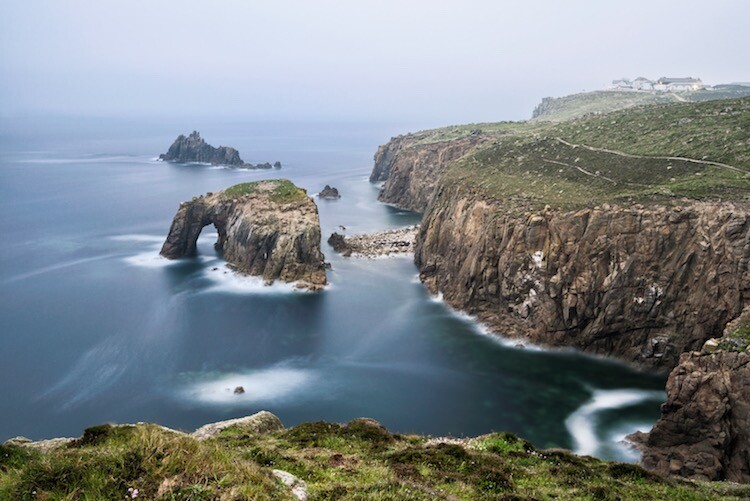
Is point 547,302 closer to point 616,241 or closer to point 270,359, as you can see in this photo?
point 616,241

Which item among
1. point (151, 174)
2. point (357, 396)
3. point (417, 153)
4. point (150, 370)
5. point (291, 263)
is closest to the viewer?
point (357, 396)

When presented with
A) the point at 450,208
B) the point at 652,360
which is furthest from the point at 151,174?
the point at 652,360

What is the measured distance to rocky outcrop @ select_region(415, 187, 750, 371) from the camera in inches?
1895

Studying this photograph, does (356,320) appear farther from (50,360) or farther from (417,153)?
(417,153)

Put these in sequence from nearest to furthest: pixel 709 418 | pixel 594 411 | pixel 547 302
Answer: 1. pixel 709 418
2. pixel 594 411
3. pixel 547 302

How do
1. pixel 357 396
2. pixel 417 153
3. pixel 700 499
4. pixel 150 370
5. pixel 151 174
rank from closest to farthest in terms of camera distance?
pixel 700 499, pixel 357 396, pixel 150 370, pixel 417 153, pixel 151 174

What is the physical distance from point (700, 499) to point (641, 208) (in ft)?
128

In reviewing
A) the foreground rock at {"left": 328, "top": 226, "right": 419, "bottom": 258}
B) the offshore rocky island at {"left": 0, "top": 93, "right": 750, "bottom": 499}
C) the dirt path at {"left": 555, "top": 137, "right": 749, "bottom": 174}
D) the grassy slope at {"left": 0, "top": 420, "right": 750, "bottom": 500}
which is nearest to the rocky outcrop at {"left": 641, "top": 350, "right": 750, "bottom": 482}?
the offshore rocky island at {"left": 0, "top": 93, "right": 750, "bottom": 499}

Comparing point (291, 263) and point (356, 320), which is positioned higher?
point (291, 263)

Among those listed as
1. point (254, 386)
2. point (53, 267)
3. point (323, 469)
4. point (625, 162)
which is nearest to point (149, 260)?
point (53, 267)

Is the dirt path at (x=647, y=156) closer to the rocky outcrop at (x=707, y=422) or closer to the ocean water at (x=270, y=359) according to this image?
the ocean water at (x=270, y=359)

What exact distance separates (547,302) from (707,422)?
73.9 feet

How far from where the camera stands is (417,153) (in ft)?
453

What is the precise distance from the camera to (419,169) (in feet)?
443
